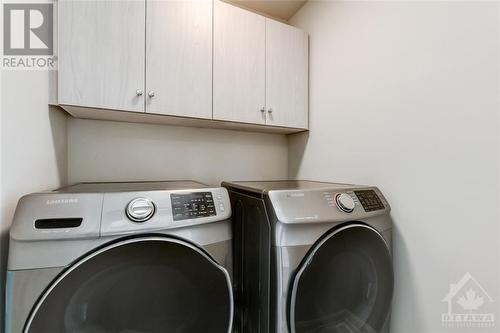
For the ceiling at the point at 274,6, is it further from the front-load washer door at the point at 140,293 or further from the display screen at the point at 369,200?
the front-load washer door at the point at 140,293

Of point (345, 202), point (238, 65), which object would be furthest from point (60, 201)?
Result: point (238, 65)

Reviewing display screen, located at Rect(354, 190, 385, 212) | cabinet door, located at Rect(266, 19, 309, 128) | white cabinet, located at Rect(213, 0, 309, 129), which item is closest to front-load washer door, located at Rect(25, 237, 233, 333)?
display screen, located at Rect(354, 190, 385, 212)

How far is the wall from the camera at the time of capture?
81cm

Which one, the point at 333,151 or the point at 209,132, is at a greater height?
the point at 209,132

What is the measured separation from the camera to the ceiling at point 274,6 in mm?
1651

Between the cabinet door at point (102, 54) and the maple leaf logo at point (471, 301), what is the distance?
1538 mm

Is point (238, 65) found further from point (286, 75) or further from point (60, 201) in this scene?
point (60, 201)

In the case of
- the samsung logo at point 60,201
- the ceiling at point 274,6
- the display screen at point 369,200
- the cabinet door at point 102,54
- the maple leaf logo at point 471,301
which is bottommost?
the maple leaf logo at point 471,301

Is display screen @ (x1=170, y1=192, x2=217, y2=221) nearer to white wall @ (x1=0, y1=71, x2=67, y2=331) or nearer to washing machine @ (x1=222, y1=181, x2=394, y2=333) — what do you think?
washing machine @ (x1=222, y1=181, x2=394, y2=333)

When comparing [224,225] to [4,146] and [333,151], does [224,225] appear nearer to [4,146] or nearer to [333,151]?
[4,146]

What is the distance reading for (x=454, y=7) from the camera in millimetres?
886

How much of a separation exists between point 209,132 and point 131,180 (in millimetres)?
589

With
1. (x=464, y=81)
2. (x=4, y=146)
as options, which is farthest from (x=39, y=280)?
(x=464, y=81)

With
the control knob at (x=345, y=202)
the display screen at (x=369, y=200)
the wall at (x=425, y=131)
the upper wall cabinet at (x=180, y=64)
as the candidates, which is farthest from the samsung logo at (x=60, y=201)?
the wall at (x=425, y=131)
